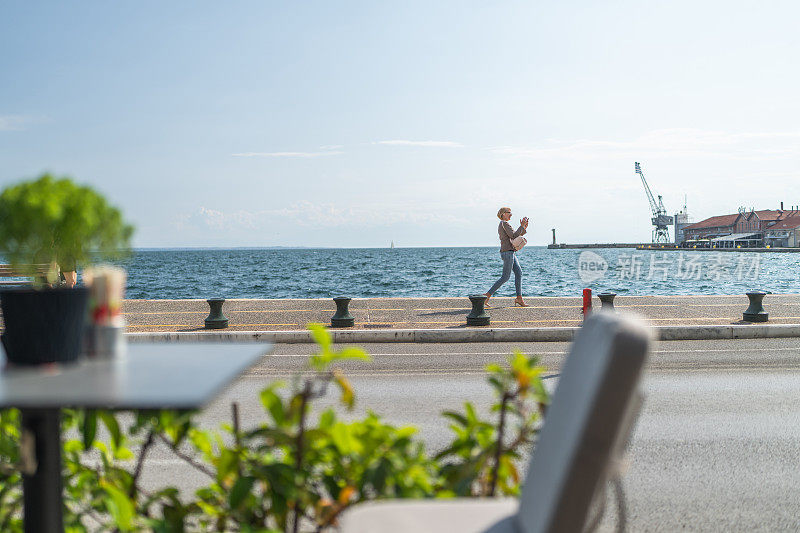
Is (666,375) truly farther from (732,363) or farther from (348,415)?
(348,415)

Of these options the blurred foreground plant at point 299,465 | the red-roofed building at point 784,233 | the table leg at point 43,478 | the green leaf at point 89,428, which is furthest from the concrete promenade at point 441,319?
the red-roofed building at point 784,233

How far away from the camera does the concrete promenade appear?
40.0 feet

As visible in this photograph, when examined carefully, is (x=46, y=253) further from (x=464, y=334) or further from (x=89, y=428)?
(x=464, y=334)

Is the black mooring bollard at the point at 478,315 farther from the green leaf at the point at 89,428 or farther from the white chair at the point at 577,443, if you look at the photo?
the white chair at the point at 577,443

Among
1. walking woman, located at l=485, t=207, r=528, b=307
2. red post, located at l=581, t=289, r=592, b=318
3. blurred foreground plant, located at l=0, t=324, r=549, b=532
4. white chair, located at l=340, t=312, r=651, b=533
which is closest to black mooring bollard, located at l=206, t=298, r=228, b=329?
walking woman, located at l=485, t=207, r=528, b=307

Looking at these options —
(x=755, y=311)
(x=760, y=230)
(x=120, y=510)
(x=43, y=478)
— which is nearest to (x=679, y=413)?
(x=120, y=510)

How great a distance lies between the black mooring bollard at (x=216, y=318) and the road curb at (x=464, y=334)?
2.29ft

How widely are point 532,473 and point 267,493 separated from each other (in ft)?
2.83

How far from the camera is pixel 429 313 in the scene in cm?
1512

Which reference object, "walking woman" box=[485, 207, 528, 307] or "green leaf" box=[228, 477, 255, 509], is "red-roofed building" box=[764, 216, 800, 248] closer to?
"walking woman" box=[485, 207, 528, 307]

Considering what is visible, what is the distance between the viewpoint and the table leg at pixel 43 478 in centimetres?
207

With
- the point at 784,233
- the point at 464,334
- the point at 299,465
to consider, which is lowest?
the point at 464,334

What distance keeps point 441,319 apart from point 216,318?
4.30 metres

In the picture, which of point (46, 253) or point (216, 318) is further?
point (216, 318)
